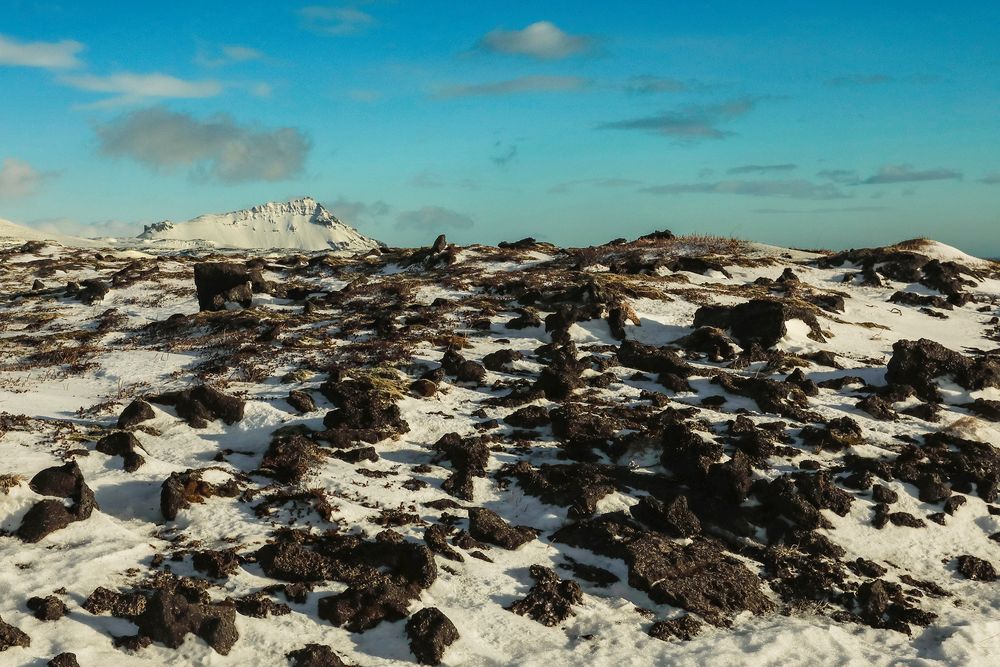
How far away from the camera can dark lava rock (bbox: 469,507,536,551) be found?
13531 millimetres

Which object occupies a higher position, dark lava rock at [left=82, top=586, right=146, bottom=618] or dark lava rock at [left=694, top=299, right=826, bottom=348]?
dark lava rock at [left=694, top=299, right=826, bottom=348]

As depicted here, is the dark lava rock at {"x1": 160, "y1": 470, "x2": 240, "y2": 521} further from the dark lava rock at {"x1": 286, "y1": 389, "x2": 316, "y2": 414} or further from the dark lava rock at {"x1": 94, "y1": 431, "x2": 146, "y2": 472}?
the dark lava rock at {"x1": 286, "y1": 389, "x2": 316, "y2": 414}

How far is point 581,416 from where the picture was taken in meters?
18.7

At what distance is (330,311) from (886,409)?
23134 millimetres

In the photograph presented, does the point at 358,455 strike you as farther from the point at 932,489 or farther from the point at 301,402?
the point at 932,489

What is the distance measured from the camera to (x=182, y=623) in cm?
1053

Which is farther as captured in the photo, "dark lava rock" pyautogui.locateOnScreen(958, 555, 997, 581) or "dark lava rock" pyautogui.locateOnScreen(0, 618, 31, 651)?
"dark lava rock" pyautogui.locateOnScreen(958, 555, 997, 581)

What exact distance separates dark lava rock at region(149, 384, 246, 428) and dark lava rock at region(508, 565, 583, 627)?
9254 millimetres

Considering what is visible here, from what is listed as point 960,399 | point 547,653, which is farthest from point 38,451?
point 960,399

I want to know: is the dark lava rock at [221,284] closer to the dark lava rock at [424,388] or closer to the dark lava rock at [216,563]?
the dark lava rock at [424,388]

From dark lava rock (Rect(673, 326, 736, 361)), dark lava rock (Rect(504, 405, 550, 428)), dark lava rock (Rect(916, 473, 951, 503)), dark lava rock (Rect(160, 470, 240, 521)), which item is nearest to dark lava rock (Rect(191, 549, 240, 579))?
dark lava rock (Rect(160, 470, 240, 521))

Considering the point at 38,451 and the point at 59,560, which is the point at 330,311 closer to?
the point at 38,451

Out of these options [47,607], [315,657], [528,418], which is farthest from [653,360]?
[47,607]

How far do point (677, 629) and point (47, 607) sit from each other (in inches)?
364
